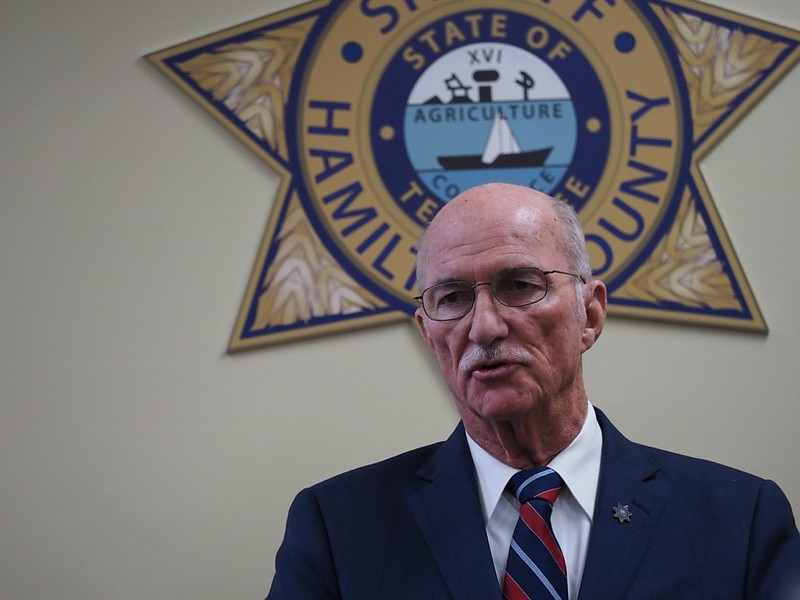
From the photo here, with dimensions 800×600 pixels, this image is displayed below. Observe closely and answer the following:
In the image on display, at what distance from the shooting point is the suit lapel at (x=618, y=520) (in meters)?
1.55

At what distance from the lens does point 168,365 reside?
2.58 metres

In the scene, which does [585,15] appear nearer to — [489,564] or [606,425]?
[606,425]

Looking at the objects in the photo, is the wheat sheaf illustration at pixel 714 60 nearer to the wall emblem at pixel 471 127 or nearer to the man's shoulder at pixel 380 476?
the wall emblem at pixel 471 127

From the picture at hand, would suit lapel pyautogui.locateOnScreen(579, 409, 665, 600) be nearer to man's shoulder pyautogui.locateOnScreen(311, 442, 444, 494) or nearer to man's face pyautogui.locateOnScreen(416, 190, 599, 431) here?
man's face pyautogui.locateOnScreen(416, 190, 599, 431)

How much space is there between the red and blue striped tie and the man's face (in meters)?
0.14

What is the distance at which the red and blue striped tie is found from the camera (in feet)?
5.07

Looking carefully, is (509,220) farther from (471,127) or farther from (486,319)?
(471,127)

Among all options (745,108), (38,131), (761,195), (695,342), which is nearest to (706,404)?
(695,342)

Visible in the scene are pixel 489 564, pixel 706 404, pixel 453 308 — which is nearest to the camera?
pixel 489 564

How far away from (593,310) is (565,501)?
0.36 meters

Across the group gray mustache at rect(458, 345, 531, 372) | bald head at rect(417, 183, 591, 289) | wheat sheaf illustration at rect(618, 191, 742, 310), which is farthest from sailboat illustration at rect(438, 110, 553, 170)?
gray mustache at rect(458, 345, 531, 372)

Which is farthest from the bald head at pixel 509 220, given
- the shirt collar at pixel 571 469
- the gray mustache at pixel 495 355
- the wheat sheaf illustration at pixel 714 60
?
the wheat sheaf illustration at pixel 714 60

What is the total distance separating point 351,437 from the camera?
2.62 m

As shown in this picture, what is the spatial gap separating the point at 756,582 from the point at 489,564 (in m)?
0.44
